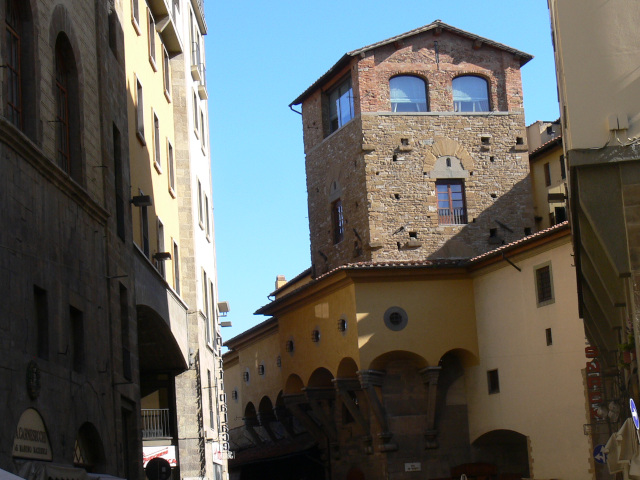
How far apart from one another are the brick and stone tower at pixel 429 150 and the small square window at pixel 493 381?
4850 mm

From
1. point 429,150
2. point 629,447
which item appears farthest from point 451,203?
point 629,447

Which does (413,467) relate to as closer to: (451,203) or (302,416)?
(302,416)

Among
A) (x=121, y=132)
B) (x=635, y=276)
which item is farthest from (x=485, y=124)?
(x=635, y=276)

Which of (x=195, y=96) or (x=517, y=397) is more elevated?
(x=195, y=96)

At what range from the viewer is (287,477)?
140 feet

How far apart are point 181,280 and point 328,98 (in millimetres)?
15457

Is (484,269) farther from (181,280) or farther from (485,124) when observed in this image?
(181,280)

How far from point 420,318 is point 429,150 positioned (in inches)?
269

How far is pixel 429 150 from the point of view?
1513 inches

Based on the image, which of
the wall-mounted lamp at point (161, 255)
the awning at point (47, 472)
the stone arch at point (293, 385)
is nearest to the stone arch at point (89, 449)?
the awning at point (47, 472)

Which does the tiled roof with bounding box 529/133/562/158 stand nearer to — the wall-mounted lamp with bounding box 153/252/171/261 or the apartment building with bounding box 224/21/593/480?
the apartment building with bounding box 224/21/593/480

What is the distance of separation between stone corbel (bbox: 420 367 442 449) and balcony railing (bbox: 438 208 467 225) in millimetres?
5922

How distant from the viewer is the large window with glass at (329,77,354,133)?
1550 inches

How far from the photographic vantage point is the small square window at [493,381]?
110 ft
